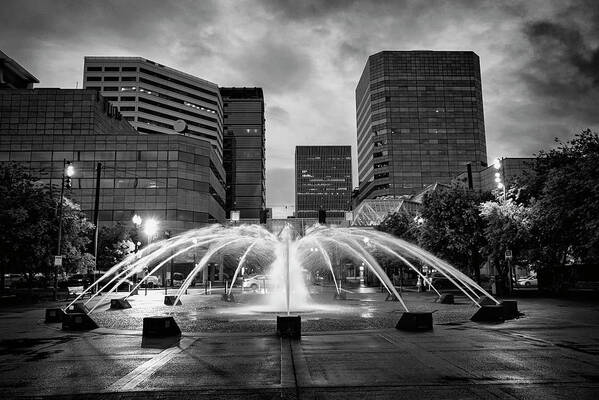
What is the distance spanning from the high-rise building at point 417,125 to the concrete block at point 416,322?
565ft

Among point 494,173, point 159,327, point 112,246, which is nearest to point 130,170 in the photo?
point 112,246

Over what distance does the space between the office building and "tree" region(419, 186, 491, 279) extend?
11882 cm

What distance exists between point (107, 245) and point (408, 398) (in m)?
61.0

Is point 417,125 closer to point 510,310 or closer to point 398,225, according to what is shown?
point 398,225

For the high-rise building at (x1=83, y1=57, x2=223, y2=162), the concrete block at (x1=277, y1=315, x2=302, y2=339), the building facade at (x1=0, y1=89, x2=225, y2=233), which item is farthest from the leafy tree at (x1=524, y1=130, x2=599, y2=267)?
the high-rise building at (x1=83, y1=57, x2=223, y2=162)

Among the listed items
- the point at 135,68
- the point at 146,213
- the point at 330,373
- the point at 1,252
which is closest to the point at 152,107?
the point at 135,68

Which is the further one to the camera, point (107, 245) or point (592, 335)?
point (107, 245)

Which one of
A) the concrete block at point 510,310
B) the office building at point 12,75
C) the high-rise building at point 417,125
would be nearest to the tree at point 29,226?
the concrete block at point 510,310

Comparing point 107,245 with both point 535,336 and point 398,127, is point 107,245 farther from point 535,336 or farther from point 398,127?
point 398,127

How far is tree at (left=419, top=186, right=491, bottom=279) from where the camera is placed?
141ft

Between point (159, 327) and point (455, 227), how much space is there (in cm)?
3555

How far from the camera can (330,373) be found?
890cm

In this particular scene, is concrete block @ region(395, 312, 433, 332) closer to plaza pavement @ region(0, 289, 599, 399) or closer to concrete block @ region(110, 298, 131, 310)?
plaza pavement @ region(0, 289, 599, 399)

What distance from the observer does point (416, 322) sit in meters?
15.2
